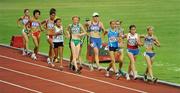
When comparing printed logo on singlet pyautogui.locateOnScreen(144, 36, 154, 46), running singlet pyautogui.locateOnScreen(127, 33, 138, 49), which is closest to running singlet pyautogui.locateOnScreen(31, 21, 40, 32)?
running singlet pyautogui.locateOnScreen(127, 33, 138, 49)

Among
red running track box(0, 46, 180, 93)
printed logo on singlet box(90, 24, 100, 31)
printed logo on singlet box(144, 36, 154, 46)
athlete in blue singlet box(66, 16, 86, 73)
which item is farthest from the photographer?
printed logo on singlet box(90, 24, 100, 31)

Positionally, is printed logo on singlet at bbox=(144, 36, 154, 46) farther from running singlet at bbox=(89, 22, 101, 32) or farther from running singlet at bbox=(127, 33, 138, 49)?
running singlet at bbox=(89, 22, 101, 32)

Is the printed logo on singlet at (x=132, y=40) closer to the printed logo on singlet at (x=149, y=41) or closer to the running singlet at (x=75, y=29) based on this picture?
the printed logo on singlet at (x=149, y=41)

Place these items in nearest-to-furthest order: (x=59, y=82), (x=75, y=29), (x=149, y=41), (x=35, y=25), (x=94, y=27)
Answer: (x=59, y=82) < (x=149, y=41) < (x=75, y=29) < (x=94, y=27) < (x=35, y=25)

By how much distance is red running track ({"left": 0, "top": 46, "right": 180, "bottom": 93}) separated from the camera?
1695cm

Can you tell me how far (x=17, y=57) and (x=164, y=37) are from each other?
9.50 m

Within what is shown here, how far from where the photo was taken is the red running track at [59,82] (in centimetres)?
1695

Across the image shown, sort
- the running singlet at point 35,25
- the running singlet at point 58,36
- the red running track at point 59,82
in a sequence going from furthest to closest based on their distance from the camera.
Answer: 1. the running singlet at point 35,25
2. the running singlet at point 58,36
3. the red running track at point 59,82

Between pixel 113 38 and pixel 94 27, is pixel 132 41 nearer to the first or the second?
pixel 113 38

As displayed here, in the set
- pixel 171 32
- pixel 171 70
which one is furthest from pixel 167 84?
pixel 171 32

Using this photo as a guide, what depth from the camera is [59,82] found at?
710 inches

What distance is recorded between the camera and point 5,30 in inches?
1350

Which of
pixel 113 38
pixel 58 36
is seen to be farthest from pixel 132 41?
pixel 58 36

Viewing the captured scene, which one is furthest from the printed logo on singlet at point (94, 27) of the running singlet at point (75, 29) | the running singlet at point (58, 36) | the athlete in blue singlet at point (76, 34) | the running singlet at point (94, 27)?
the running singlet at point (58, 36)
